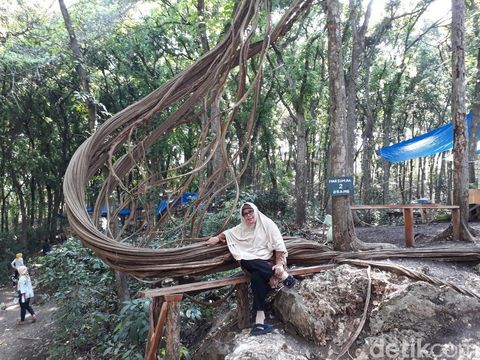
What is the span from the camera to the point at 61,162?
13344 millimetres

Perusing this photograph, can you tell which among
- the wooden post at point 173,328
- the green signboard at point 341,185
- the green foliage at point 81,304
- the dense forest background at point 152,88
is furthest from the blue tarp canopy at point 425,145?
the wooden post at point 173,328

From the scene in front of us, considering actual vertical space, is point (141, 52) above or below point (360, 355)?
above

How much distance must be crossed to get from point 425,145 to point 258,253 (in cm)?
679

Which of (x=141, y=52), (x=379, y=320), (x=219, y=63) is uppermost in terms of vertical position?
(x=141, y=52)

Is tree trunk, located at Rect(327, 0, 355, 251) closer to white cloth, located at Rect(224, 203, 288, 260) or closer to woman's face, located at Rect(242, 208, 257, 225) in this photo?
white cloth, located at Rect(224, 203, 288, 260)

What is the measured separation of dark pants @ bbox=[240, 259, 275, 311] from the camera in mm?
3229

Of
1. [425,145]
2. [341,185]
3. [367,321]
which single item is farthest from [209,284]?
[425,145]

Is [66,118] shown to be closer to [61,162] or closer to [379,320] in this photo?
[61,162]

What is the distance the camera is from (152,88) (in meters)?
10.8

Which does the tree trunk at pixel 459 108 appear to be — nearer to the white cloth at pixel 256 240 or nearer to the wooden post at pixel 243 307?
the white cloth at pixel 256 240

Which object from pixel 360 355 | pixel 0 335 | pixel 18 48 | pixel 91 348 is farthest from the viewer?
pixel 18 48

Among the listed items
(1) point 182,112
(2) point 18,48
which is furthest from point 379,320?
(2) point 18,48

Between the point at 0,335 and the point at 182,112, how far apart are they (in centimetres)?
527

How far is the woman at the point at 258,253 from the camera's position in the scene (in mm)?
3223
